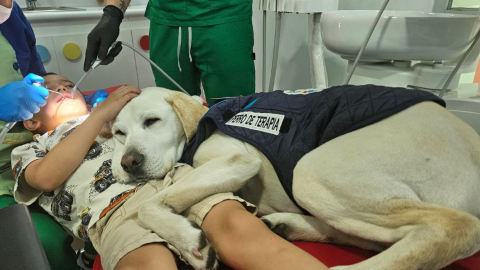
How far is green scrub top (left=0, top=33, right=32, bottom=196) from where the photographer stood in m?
1.40

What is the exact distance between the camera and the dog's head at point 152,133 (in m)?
1.10

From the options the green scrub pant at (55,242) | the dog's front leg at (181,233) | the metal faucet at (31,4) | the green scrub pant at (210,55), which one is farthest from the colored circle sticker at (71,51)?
the dog's front leg at (181,233)

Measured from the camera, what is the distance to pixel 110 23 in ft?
5.03

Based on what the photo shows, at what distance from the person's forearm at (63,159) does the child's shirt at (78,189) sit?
18mm

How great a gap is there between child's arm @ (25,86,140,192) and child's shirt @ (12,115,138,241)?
2 cm

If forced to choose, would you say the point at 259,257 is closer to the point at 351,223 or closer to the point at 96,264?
the point at 351,223

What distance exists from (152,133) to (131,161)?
14cm

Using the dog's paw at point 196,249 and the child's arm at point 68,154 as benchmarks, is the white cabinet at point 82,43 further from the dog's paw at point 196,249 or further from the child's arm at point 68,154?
the dog's paw at point 196,249

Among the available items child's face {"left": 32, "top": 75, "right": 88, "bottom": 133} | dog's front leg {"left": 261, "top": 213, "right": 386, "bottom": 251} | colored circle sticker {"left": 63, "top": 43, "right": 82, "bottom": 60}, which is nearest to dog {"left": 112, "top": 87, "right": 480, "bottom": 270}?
dog's front leg {"left": 261, "top": 213, "right": 386, "bottom": 251}

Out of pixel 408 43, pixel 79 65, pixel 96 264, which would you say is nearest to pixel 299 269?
pixel 96 264

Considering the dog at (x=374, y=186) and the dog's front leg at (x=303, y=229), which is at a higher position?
the dog at (x=374, y=186)

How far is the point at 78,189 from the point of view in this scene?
1.15 meters

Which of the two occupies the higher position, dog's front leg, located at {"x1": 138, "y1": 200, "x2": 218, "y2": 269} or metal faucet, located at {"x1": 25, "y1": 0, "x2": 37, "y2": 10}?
metal faucet, located at {"x1": 25, "y1": 0, "x2": 37, "y2": 10}

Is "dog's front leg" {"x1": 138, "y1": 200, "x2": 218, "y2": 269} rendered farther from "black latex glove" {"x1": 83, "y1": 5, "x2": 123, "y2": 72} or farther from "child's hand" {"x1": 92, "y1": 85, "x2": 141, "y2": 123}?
"black latex glove" {"x1": 83, "y1": 5, "x2": 123, "y2": 72}
